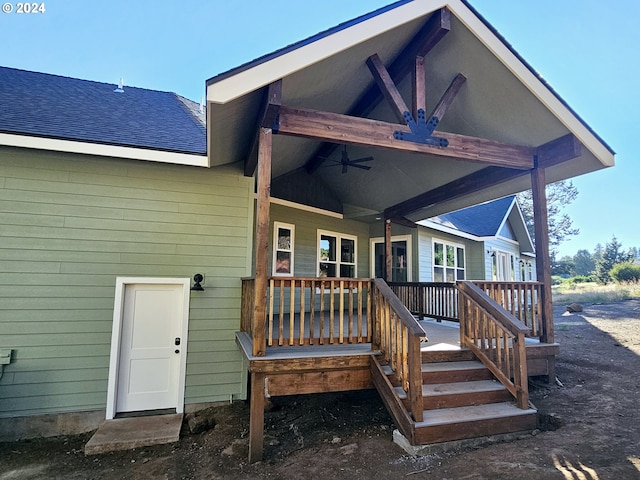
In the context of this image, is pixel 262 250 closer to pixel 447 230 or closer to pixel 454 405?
pixel 454 405

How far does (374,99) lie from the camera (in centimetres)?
601

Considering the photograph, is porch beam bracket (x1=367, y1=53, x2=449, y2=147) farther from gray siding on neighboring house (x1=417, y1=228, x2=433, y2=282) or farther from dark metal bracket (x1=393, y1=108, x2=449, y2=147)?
gray siding on neighboring house (x1=417, y1=228, x2=433, y2=282)

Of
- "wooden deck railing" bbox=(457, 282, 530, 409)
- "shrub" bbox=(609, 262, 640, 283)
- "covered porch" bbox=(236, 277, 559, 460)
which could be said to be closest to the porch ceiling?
"covered porch" bbox=(236, 277, 559, 460)

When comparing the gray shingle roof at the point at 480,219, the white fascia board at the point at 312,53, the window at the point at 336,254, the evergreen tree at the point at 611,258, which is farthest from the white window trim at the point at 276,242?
the evergreen tree at the point at 611,258

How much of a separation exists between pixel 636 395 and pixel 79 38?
45.7ft

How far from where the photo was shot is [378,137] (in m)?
4.54

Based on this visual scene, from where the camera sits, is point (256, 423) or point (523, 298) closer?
point (256, 423)

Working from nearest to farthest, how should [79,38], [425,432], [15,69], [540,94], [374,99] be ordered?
[425,432], [540,94], [374,99], [15,69], [79,38]

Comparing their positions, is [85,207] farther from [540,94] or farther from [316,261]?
[540,94]

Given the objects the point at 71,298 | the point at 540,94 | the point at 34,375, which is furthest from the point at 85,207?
the point at 540,94

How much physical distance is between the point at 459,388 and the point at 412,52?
442cm

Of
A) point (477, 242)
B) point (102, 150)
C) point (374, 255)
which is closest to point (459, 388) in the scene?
point (102, 150)

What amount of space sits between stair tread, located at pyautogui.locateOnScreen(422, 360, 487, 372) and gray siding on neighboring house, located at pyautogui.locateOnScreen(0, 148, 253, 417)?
114 inches

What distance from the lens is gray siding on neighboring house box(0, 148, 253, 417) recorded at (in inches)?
189
